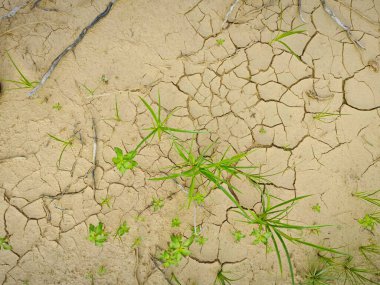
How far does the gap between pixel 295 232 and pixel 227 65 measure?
1.39 meters

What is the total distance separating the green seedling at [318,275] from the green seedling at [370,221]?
44 cm

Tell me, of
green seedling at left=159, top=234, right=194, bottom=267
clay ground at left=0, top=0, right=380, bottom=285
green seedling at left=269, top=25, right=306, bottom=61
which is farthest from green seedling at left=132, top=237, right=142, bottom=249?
green seedling at left=269, top=25, right=306, bottom=61

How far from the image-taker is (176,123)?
2336mm

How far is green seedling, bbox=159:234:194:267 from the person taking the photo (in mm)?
2055

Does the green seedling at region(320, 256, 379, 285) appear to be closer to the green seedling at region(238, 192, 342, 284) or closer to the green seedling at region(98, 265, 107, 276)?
the green seedling at region(238, 192, 342, 284)

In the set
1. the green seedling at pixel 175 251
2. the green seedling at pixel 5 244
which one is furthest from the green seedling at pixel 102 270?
the green seedling at pixel 5 244

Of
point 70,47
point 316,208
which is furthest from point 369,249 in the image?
point 70,47

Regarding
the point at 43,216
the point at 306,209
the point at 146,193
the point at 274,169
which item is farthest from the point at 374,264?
the point at 43,216

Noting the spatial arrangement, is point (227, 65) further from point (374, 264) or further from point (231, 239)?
point (374, 264)

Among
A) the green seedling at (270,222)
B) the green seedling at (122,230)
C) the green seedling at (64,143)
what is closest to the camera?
the green seedling at (270,222)

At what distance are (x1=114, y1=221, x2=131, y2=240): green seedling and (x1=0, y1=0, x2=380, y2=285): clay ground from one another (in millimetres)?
49

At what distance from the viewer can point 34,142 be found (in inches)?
89.1

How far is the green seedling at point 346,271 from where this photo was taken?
2.31 meters

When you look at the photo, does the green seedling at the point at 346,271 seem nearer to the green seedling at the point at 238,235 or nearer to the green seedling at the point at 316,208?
the green seedling at the point at 316,208
